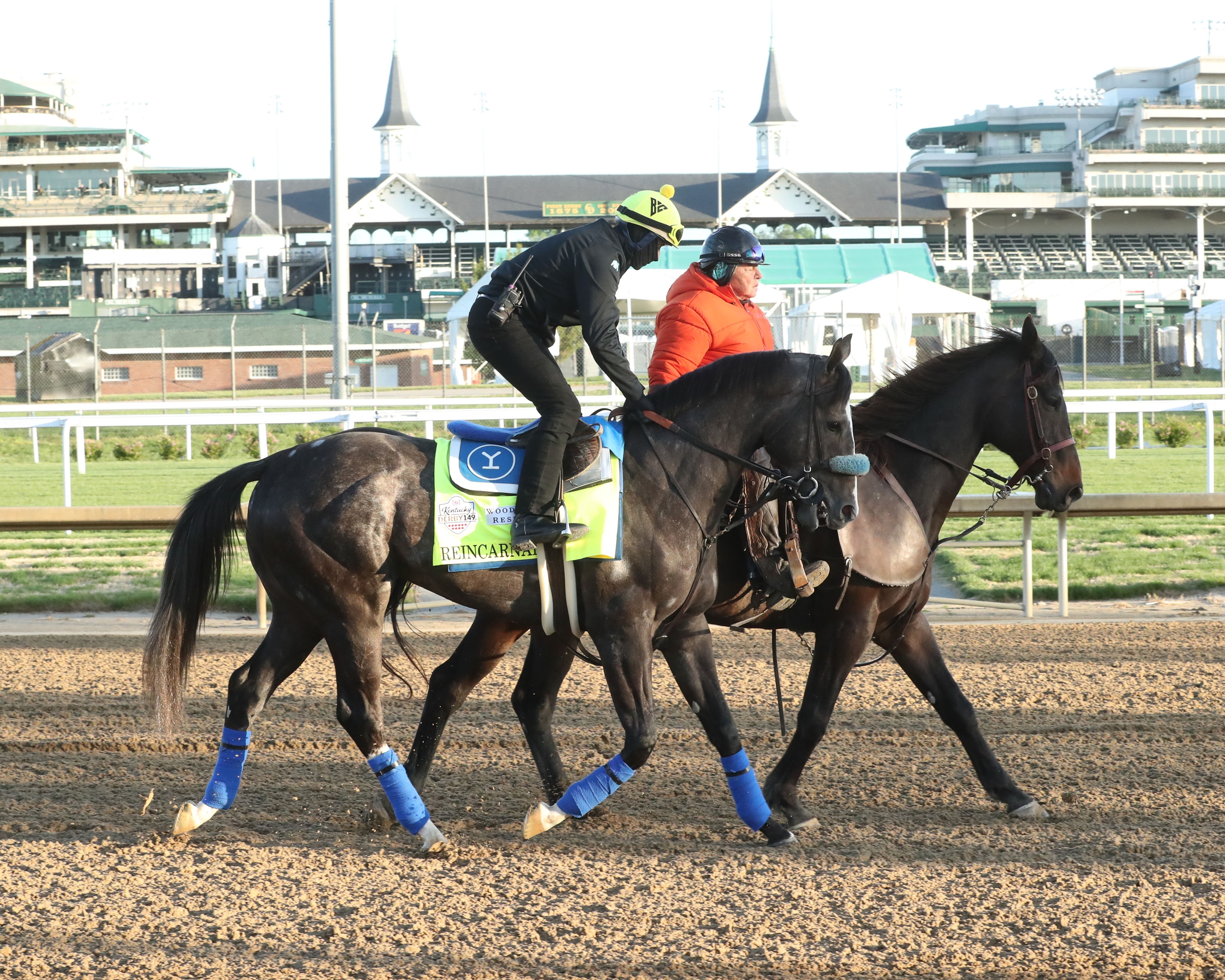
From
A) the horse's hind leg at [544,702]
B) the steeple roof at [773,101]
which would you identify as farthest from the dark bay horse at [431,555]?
the steeple roof at [773,101]

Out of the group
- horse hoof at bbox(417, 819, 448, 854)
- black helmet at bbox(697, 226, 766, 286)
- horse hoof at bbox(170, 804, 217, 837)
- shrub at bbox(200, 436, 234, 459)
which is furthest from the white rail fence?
shrub at bbox(200, 436, 234, 459)

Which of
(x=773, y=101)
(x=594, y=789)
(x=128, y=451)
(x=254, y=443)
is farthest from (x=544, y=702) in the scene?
(x=773, y=101)

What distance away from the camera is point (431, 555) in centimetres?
406

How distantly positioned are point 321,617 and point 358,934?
3.52 feet

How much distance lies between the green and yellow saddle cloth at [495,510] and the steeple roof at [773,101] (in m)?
70.3

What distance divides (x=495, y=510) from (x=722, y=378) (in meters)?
0.87

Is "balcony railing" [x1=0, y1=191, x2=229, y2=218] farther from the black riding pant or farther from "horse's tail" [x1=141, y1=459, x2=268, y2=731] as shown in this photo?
the black riding pant

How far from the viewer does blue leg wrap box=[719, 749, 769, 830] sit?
416 cm

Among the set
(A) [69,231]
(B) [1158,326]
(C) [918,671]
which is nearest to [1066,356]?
(B) [1158,326]

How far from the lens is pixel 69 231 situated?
6084cm

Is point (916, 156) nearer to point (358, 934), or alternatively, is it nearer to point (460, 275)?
point (460, 275)

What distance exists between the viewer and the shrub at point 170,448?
1877 cm

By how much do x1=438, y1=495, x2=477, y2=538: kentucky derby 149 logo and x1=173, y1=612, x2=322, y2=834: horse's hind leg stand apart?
1.92 feet

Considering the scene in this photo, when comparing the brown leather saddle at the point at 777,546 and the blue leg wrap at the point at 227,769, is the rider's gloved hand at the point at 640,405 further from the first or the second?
the blue leg wrap at the point at 227,769
